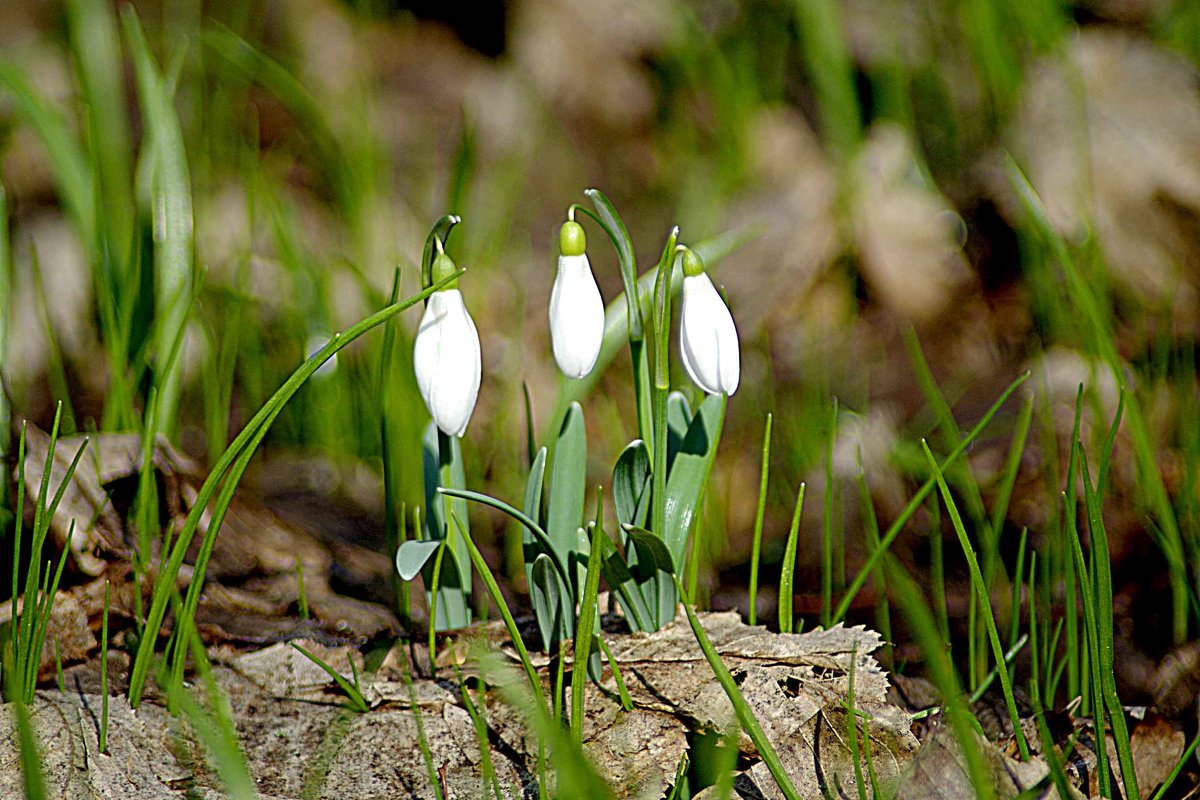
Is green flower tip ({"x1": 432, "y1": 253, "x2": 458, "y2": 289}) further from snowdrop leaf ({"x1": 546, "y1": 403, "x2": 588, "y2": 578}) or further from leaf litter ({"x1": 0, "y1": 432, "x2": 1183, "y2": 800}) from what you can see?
leaf litter ({"x1": 0, "y1": 432, "x2": 1183, "y2": 800})

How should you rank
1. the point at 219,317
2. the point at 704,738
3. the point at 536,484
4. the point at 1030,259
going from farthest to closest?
the point at 219,317 < the point at 1030,259 < the point at 536,484 < the point at 704,738

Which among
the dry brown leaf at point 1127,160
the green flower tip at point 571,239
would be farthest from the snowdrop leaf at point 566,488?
the dry brown leaf at point 1127,160

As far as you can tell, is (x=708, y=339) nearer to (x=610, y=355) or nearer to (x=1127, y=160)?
(x=610, y=355)

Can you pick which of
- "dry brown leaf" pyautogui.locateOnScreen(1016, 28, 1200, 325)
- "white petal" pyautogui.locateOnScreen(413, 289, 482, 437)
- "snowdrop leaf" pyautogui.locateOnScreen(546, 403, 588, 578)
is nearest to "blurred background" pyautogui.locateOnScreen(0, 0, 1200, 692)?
"dry brown leaf" pyautogui.locateOnScreen(1016, 28, 1200, 325)

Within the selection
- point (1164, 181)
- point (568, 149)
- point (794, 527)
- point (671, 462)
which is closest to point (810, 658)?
point (794, 527)

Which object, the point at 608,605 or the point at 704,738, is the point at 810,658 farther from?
the point at 608,605

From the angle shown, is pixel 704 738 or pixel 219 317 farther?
pixel 219 317

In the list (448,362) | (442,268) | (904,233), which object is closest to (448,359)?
(448,362)
